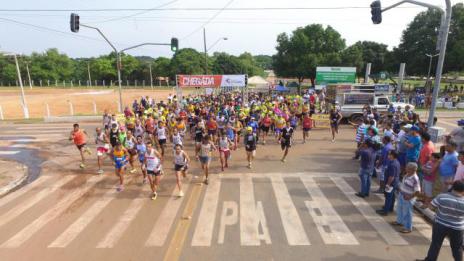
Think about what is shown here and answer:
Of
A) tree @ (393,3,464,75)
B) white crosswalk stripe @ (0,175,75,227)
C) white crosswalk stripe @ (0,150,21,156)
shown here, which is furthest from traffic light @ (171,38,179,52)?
tree @ (393,3,464,75)

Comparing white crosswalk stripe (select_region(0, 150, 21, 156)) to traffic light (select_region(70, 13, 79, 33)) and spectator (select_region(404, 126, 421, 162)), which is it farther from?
spectator (select_region(404, 126, 421, 162))

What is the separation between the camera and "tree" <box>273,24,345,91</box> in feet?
174

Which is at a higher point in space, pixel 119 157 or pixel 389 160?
pixel 389 160

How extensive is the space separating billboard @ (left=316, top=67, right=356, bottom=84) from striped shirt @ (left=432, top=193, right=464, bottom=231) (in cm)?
3288

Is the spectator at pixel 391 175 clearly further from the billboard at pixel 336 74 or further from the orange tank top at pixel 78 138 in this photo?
the billboard at pixel 336 74

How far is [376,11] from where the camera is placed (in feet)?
42.0

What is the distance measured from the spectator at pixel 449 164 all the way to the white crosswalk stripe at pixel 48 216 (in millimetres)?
9146

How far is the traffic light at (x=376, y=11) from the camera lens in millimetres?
12758

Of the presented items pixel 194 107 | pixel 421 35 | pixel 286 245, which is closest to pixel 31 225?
pixel 286 245

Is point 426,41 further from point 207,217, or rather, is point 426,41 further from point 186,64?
point 207,217

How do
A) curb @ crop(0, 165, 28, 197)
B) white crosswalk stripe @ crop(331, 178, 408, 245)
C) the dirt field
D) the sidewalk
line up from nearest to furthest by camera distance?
white crosswalk stripe @ crop(331, 178, 408, 245)
curb @ crop(0, 165, 28, 197)
the sidewalk
the dirt field

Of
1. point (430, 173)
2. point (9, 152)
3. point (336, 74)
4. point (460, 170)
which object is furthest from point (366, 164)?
Result: point (336, 74)

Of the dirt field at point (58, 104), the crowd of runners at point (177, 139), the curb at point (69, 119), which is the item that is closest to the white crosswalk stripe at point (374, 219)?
the crowd of runners at point (177, 139)

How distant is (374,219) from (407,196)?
122 cm
